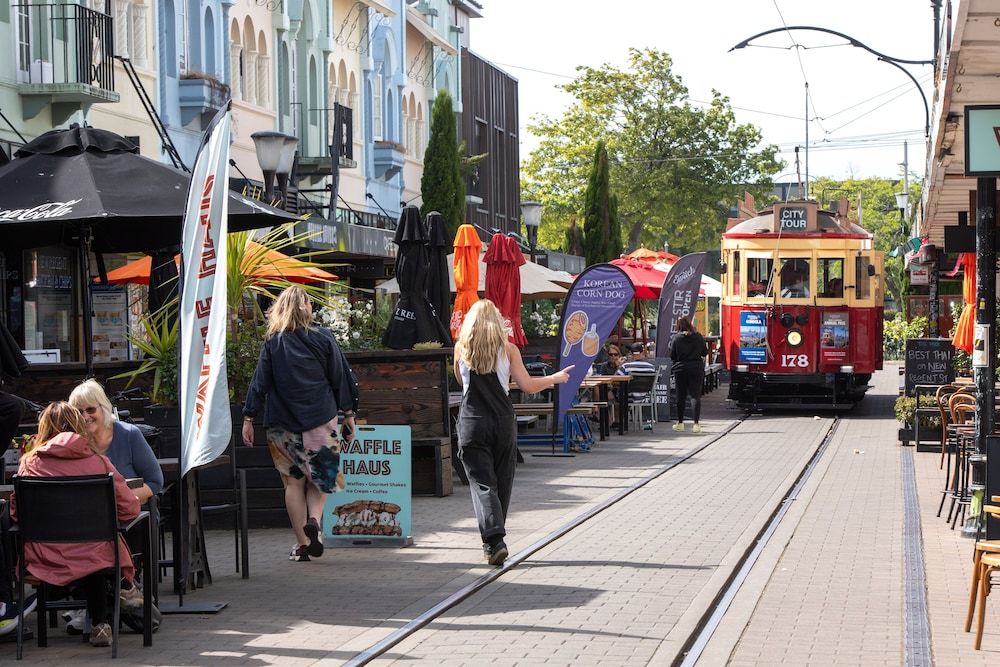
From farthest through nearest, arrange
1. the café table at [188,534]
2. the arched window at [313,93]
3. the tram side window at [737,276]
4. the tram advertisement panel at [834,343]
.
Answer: the arched window at [313,93] < the tram side window at [737,276] < the tram advertisement panel at [834,343] < the café table at [188,534]

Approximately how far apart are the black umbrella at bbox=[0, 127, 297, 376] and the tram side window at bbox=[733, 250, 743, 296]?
1619 centimetres

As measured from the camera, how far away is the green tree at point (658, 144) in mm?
60438

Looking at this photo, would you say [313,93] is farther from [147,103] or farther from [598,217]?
[598,217]

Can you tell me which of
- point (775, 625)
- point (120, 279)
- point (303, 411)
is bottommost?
point (775, 625)

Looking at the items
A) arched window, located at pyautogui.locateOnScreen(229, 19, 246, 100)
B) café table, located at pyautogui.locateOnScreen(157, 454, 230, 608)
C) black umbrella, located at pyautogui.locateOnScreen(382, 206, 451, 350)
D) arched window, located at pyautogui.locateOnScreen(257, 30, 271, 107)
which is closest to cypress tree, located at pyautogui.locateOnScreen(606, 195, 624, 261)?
arched window, located at pyautogui.locateOnScreen(257, 30, 271, 107)

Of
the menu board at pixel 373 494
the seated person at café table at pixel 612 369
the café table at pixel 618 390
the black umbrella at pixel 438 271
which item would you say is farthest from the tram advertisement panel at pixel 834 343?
the menu board at pixel 373 494

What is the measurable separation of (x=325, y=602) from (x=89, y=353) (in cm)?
363

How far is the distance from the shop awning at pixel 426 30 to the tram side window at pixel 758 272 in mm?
16003

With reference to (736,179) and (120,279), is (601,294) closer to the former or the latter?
(120,279)

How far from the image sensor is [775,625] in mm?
8531

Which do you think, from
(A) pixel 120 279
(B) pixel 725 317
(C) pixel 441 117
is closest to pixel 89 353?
(A) pixel 120 279

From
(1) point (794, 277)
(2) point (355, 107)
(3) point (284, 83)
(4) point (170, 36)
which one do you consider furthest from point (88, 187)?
(2) point (355, 107)

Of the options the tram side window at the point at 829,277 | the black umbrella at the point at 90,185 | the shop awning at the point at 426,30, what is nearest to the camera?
the black umbrella at the point at 90,185

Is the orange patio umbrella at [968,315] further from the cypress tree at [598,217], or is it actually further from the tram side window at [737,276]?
the cypress tree at [598,217]
